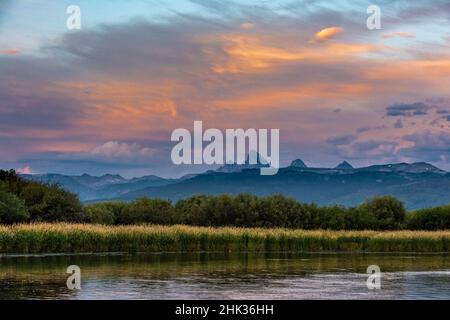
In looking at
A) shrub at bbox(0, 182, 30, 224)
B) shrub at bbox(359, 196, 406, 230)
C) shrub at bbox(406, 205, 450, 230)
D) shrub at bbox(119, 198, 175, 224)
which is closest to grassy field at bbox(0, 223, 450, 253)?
shrub at bbox(0, 182, 30, 224)

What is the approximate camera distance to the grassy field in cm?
5781

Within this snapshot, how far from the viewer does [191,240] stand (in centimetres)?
6519

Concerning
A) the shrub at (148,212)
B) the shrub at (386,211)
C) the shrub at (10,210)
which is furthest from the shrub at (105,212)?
the shrub at (386,211)

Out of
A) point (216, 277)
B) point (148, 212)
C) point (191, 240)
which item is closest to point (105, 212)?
point (148, 212)

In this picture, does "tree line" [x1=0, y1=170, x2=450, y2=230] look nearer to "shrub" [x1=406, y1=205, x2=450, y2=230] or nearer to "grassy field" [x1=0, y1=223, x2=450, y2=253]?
"shrub" [x1=406, y1=205, x2=450, y2=230]

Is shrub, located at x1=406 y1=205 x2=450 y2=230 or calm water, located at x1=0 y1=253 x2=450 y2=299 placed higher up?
shrub, located at x1=406 y1=205 x2=450 y2=230

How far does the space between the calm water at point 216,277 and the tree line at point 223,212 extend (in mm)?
22129

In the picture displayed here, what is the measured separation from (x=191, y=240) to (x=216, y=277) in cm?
2562

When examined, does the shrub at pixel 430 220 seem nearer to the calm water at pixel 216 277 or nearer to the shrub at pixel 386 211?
the shrub at pixel 386 211

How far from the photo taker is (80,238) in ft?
196

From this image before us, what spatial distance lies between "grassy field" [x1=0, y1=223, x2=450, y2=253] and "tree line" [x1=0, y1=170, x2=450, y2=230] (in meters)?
12.5

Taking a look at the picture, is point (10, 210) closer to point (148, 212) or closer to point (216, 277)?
point (148, 212)

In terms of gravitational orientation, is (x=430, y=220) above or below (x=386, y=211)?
below
